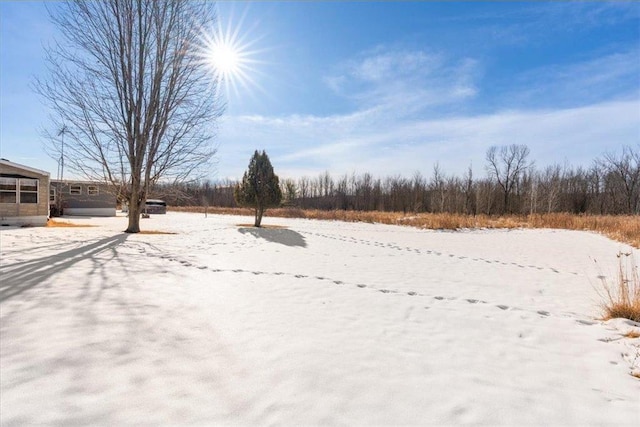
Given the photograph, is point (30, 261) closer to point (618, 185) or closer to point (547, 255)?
point (547, 255)

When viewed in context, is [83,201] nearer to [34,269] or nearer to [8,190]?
[8,190]

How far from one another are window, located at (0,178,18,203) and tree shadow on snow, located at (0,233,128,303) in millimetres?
10830

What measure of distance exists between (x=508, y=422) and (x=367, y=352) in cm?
121

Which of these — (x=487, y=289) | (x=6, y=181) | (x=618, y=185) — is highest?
(x=618, y=185)

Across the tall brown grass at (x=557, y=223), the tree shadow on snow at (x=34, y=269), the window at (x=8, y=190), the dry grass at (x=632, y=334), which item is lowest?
the dry grass at (x=632, y=334)

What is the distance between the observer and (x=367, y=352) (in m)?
2.94

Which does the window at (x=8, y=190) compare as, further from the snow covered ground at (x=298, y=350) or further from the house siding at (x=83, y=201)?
the snow covered ground at (x=298, y=350)

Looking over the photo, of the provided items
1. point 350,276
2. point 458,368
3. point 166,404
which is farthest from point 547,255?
point 166,404

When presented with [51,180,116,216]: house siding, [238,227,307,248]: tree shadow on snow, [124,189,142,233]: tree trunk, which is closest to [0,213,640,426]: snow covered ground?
[238,227,307,248]: tree shadow on snow

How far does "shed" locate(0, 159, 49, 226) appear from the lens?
14250mm

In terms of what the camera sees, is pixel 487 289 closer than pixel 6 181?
Yes

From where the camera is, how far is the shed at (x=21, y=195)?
1425 centimetres

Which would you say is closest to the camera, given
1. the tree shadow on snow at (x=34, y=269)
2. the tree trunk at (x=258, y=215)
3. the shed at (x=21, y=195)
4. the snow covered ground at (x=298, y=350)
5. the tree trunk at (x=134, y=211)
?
the snow covered ground at (x=298, y=350)

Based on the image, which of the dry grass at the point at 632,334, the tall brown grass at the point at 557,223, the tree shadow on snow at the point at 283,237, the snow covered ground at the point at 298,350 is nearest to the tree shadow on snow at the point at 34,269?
the snow covered ground at the point at 298,350
